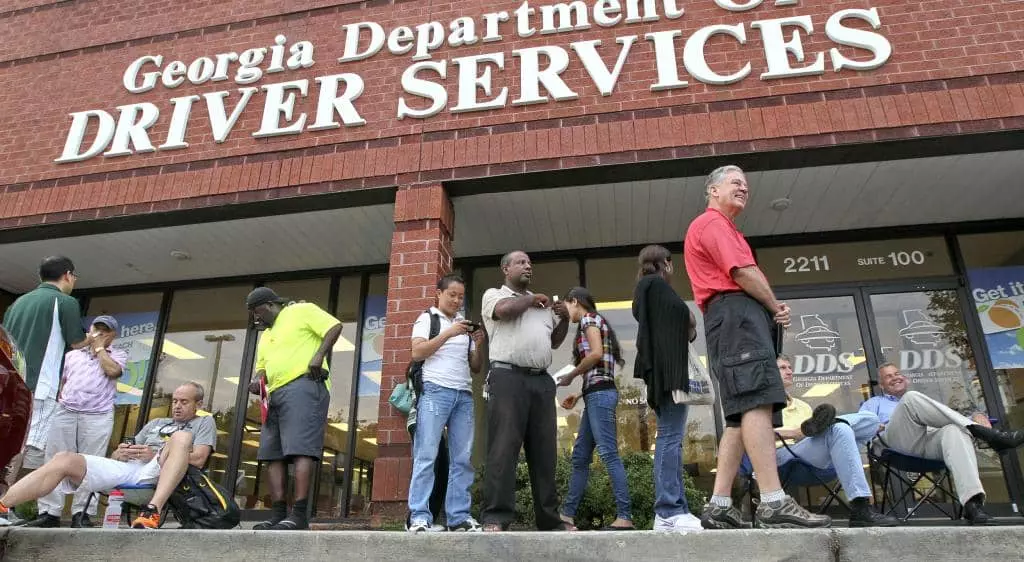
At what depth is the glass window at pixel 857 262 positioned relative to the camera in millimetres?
6793

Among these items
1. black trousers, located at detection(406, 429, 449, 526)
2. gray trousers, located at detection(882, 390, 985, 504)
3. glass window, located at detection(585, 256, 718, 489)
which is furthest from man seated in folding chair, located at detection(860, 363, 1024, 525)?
black trousers, located at detection(406, 429, 449, 526)

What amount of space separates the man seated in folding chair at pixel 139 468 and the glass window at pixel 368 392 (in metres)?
2.05

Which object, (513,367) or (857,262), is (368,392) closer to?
(513,367)

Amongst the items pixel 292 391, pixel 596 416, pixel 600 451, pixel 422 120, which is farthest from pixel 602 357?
pixel 422 120

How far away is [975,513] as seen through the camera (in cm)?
369

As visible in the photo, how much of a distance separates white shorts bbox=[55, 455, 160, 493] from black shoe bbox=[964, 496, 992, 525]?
477 centimetres

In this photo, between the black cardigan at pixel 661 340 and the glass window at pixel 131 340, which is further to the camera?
the glass window at pixel 131 340

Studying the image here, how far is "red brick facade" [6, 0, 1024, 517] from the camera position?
5422 millimetres

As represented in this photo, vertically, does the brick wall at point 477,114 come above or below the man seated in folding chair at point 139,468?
above

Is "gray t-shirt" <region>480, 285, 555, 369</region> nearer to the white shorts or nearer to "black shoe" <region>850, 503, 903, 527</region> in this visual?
"black shoe" <region>850, 503, 903, 527</region>

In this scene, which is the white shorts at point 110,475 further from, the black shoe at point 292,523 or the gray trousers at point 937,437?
the gray trousers at point 937,437

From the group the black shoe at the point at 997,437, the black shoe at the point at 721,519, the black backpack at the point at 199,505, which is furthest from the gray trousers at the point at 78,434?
the black shoe at the point at 997,437

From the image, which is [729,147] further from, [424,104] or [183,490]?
[183,490]

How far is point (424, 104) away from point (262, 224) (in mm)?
1980
